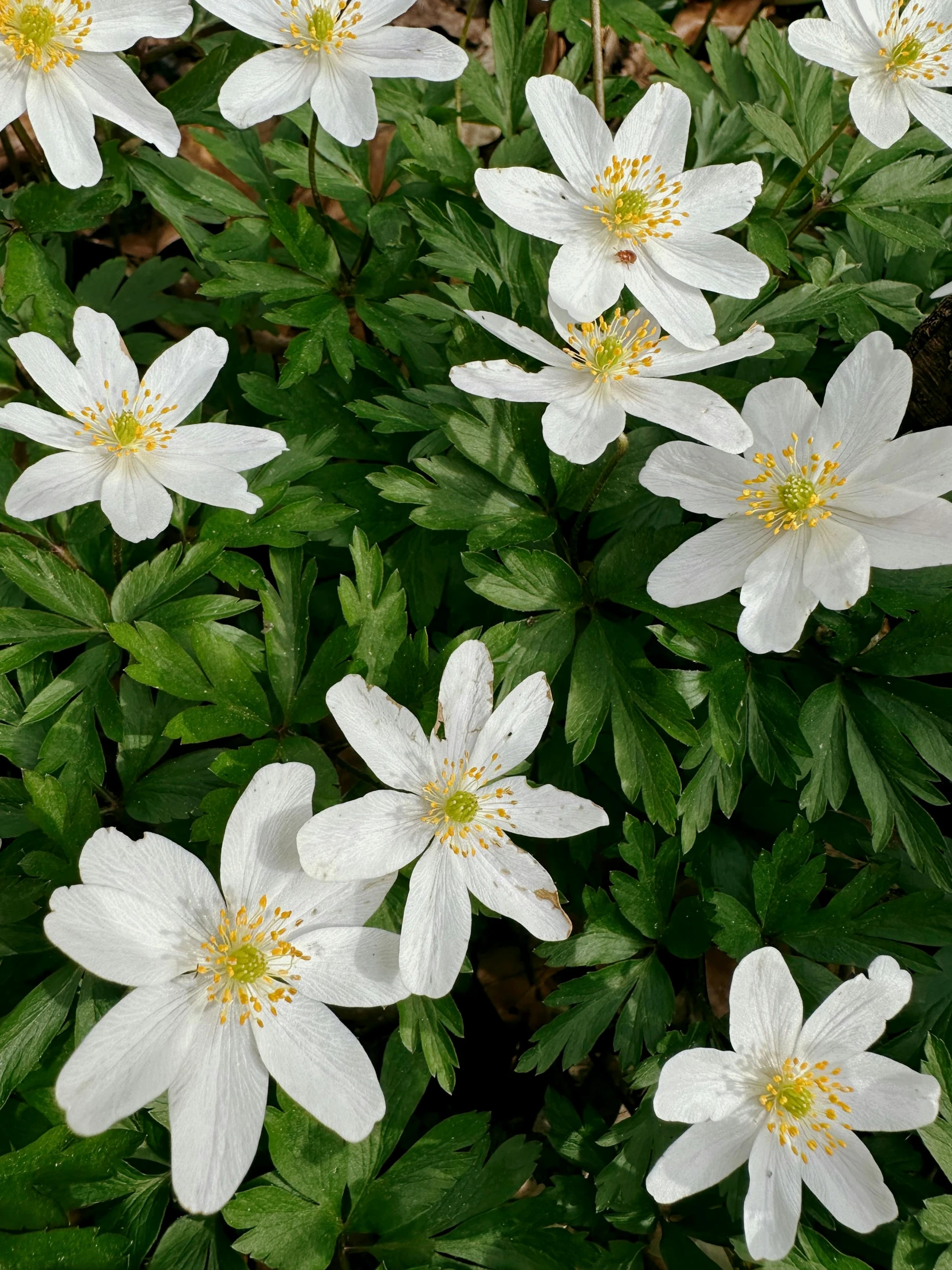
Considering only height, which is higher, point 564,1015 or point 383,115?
point 383,115

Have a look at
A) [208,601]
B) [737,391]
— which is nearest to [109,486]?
[208,601]

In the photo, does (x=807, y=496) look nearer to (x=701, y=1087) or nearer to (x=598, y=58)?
(x=701, y=1087)

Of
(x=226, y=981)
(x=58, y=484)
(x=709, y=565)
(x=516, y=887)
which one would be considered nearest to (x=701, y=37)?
(x=709, y=565)

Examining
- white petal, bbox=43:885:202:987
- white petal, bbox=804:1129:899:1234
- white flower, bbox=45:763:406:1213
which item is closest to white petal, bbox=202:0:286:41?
white flower, bbox=45:763:406:1213

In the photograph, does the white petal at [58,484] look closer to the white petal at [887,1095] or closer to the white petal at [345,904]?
the white petal at [345,904]

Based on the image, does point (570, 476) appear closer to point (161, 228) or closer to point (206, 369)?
point (206, 369)

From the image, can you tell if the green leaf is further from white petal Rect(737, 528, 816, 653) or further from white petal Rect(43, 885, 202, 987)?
white petal Rect(737, 528, 816, 653)
